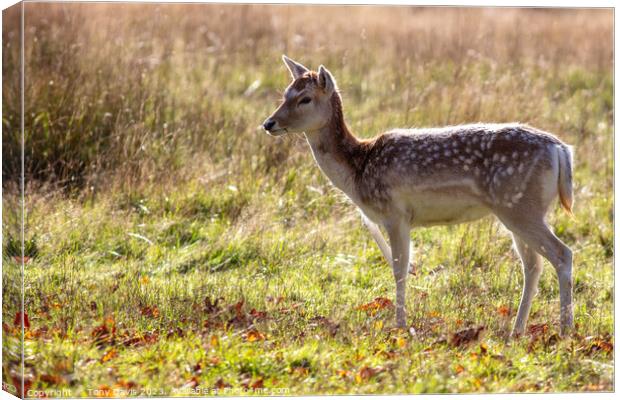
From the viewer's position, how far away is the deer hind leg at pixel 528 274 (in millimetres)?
6848

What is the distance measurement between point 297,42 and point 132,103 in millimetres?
2511

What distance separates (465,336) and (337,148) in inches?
61.6

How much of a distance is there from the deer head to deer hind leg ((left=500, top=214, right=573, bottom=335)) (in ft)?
4.31

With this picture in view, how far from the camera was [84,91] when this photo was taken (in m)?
9.08

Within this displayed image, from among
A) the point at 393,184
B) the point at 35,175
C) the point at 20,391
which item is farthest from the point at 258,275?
the point at 20,391

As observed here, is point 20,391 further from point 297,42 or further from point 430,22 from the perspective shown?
point 297,42

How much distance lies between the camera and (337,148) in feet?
23.8

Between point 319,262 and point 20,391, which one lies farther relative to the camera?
point 319,262

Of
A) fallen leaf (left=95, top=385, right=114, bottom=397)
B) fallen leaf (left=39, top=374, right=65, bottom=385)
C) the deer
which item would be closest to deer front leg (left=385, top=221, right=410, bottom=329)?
the deer

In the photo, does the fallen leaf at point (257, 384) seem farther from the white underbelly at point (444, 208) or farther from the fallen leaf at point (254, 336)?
the white underbelly at point (444, 208)

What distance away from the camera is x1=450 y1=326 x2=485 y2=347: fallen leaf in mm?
6215

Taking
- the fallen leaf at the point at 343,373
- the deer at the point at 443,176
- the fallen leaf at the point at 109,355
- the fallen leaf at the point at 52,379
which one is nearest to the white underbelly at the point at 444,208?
the deer at the point at 443,176

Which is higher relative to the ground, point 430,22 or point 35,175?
point 430,22

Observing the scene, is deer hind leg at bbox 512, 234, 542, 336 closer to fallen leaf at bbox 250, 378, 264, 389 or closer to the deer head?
the deer head
